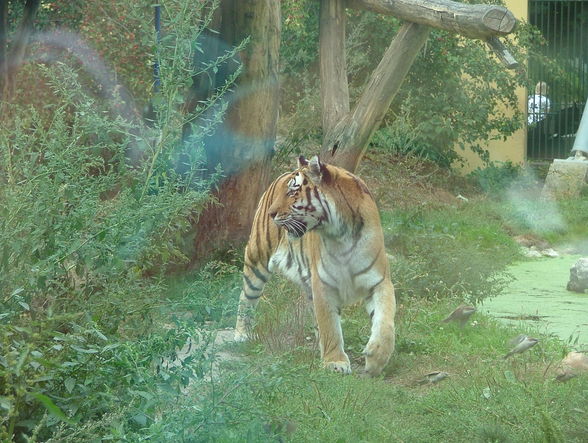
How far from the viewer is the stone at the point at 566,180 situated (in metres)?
14.6

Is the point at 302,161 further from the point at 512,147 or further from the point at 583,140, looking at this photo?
the point at 512,147

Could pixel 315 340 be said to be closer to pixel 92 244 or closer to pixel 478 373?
pixel 478 373

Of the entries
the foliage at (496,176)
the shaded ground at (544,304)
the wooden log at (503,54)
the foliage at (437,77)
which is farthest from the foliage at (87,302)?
the foliage at (496,176)

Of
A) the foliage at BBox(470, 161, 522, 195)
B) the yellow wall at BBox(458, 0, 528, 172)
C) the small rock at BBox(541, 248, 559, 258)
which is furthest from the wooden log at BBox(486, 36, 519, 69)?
the yellow wall at BBox(458, 0, 528, 172)

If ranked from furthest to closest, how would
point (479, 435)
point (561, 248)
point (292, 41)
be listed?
point (292, 41) → point (561, 248) → point (479, 435)

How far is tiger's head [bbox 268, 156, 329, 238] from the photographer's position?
6.41 m

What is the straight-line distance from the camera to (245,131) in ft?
31.2

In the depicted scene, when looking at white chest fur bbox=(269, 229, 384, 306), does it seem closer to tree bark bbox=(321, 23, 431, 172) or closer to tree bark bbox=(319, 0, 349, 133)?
tree bark bbox=(321, 23, 431, 172)

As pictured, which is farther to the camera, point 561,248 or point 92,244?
point 561,248

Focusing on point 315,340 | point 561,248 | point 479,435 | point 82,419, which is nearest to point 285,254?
point 315,340

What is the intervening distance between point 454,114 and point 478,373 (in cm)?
1028

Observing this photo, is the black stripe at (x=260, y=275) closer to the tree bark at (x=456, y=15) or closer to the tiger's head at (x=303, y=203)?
the tiger's head at (x=303, y=203)

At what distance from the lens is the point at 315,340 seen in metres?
6.65

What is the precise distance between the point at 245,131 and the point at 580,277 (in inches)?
126
